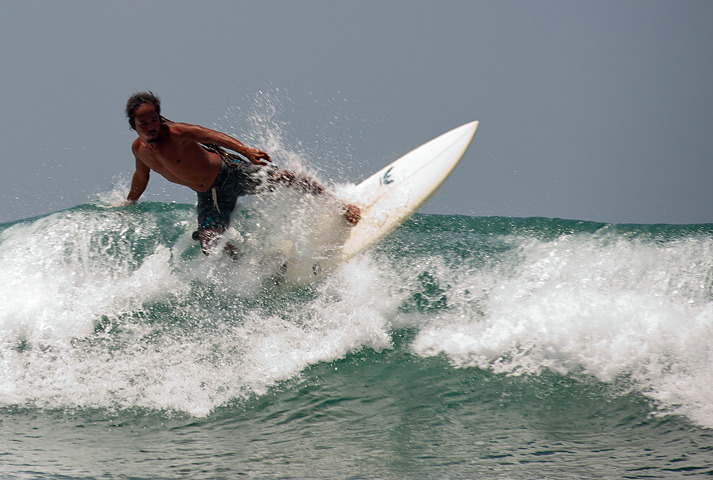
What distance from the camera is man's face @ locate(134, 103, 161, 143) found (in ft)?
10.9

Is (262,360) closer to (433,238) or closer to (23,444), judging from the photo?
(23,444)

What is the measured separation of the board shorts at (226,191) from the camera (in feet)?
13.0

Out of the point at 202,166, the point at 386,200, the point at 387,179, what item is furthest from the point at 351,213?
the point at 202,166

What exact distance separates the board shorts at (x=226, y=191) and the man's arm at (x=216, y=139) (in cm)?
32

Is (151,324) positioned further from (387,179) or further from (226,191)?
(387,179)

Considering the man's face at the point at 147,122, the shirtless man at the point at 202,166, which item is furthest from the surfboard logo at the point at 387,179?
the man's face at the point at 147,122

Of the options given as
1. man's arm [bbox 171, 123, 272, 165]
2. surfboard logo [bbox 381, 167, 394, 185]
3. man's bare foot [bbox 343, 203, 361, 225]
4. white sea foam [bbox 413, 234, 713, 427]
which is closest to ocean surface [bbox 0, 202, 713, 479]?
white sea foam [bbox 413, 234, 713, 427]

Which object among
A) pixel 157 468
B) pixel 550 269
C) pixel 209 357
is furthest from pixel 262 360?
pixel 550 269

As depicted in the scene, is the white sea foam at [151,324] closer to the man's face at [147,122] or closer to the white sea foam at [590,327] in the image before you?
the white sea foam at [590,327]

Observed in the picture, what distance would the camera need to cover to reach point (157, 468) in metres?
2.24

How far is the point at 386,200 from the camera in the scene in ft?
15.6

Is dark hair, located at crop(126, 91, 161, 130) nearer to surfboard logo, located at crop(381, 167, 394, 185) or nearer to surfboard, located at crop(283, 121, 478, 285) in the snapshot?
surfboard, located at crop(283, 121, 478, 285)

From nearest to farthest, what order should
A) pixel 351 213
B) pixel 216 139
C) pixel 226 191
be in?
pixel 216 139 < pixel 226 191 < pixel 351 213

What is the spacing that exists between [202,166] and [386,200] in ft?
5.43
